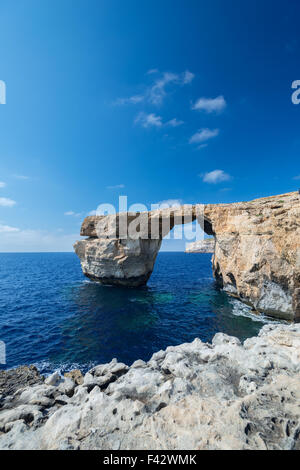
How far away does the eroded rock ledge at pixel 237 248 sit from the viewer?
16133 mm

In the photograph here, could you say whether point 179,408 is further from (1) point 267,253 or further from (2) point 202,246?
(2) point 202,246

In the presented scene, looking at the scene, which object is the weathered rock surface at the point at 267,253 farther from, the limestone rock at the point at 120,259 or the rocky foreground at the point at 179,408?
the limestone rock at the point at 120,259

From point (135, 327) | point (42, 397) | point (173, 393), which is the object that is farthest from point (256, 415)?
Answer: point (135, 327)

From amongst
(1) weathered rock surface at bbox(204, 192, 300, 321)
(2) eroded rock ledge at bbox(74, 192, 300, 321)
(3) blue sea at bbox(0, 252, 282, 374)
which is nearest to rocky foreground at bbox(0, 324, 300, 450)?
(3) blue sea at bbox(0, 252, 282, 374)

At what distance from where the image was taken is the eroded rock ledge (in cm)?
1613

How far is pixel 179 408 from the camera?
4.88 m

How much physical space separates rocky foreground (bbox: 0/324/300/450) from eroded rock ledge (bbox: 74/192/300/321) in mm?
10013

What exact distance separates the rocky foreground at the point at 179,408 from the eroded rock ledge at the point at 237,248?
32.9 ft

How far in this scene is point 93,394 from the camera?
6102 mm

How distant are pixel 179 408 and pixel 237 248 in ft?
63.8

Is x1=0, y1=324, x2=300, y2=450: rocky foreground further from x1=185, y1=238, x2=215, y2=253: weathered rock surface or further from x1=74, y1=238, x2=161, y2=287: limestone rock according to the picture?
x1=185, y1=238, x2=215, y2=253: weathered rock surface

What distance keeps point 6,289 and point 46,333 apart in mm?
22471

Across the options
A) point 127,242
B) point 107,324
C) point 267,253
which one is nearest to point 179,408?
point 107,324
